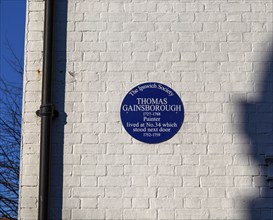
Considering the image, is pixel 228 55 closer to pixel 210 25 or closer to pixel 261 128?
pixel 210 25

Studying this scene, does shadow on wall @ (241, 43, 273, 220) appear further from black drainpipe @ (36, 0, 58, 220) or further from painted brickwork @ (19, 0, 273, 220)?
black drainpipe @ (36, 0, 58, 220)

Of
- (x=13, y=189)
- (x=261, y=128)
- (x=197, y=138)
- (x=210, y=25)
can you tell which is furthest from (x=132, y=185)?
(x=13, y=189)

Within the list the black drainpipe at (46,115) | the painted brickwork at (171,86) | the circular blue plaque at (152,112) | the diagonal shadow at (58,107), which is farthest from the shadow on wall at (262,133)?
the black drainpipe at (46,115)

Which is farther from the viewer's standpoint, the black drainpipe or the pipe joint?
the pipe joint

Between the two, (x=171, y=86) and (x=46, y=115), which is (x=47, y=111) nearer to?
(x=46, y=115)

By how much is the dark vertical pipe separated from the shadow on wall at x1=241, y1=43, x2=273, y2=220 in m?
1.99

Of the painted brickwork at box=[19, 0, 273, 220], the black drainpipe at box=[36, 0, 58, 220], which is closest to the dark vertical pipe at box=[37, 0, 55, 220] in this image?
the black drainpipe at box=[36, 0, 58, 220]

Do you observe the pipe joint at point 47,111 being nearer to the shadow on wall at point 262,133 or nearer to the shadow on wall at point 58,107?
the shadow on wall at point 58,107

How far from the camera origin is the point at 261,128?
219 inches

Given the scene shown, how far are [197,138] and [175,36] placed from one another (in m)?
1.12

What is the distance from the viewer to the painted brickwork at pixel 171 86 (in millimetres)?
5375

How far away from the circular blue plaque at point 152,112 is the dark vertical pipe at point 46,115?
759 millimetres

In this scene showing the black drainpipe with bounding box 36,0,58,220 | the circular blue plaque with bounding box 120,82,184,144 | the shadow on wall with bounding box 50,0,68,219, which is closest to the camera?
the black drainpipe with bounding box 36,0,58,220

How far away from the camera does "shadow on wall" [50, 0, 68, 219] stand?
5387 millimetres
